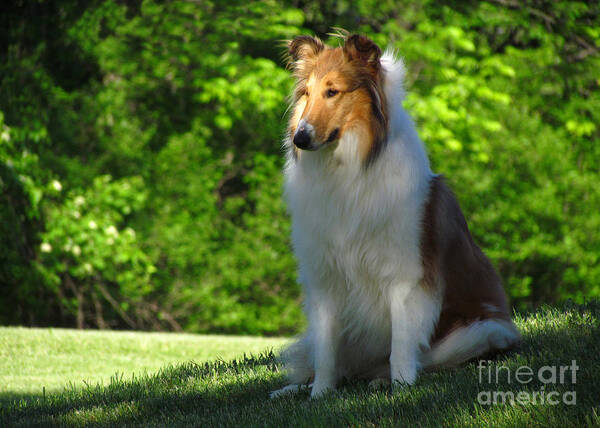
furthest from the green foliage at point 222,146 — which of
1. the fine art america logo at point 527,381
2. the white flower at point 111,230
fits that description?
the fine art america logo at point 527,381

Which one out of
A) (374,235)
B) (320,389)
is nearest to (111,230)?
(320,389)

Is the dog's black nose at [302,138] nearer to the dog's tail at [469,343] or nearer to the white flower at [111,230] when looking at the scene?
the dog's tail at [469,343]

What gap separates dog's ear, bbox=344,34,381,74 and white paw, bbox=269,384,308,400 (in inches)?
74.9

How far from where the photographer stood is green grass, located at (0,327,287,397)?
20.2 ft

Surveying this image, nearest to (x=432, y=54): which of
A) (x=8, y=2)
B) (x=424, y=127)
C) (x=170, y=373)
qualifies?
(x=424, y=127)

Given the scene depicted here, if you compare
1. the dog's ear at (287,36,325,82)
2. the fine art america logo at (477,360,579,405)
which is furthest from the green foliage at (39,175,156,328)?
the fine art america logo at (477,360,579,405)

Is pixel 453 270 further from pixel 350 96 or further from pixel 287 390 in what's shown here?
pixel 287 390

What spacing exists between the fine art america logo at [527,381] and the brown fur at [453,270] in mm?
277

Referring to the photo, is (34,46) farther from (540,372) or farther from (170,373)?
(540,372)

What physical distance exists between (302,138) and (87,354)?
4.87m

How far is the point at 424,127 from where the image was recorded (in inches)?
425

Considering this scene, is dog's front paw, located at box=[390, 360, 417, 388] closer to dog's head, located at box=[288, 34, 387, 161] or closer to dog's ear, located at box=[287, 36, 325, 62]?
dog's head, located at box=[288, 34, 387, 161]

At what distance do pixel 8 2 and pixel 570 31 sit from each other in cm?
939

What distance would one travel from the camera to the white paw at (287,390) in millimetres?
4066
